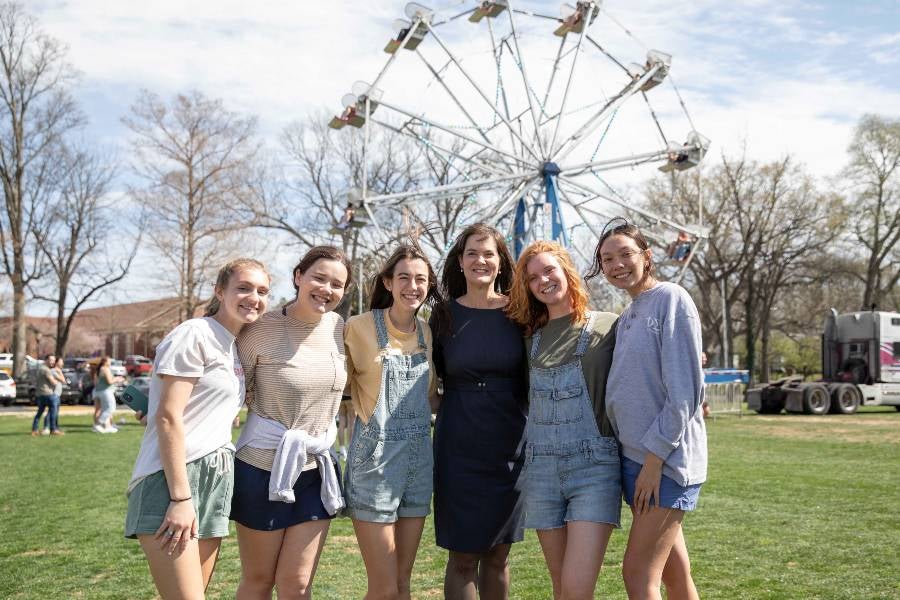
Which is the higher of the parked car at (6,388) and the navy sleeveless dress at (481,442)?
the navy sleeveless dress at (481,442)

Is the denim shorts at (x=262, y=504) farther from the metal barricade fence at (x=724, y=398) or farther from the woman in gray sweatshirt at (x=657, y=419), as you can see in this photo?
the metal barricade fence at (x=724, y=398)

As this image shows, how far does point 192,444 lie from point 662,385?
5.83 ft

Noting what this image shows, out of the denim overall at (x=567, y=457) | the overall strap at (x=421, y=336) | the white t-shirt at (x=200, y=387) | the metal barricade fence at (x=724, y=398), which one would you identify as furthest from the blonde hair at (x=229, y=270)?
the metal barricade fence at (x=724, y=398)

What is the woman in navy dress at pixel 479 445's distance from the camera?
3.72m

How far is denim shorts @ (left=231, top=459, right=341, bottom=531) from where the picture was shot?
3301mm

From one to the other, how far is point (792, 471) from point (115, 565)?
8.37m

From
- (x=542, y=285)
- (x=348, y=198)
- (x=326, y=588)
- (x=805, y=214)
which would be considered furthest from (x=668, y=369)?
(x=805, y=214)

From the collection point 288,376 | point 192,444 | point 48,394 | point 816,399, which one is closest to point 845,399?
point 816,399

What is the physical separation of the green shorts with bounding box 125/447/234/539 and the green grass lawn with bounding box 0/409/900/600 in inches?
91.6

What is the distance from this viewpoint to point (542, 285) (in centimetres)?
365

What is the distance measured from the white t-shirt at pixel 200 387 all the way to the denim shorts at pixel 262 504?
0.18 metres

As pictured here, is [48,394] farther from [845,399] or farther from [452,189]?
[845,399]

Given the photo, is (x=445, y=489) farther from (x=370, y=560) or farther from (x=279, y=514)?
(x=279, y=514)

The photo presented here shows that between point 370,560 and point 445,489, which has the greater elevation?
point 445,489
